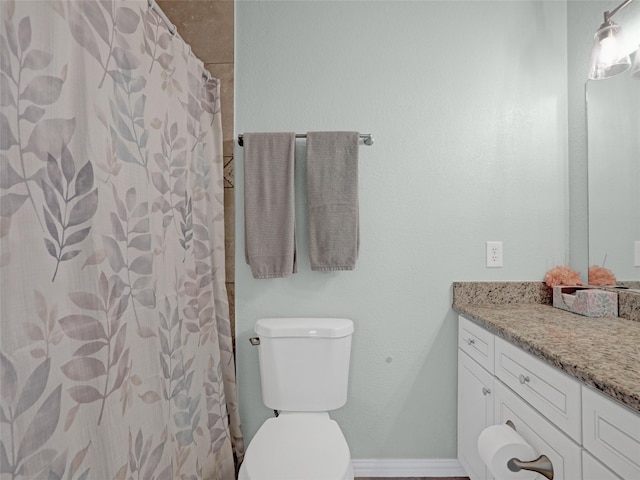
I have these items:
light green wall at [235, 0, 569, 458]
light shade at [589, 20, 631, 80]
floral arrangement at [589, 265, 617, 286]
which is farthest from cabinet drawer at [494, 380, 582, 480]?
light shade at [589, 20, 631, 80]

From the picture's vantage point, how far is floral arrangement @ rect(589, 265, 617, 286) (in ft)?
4.91

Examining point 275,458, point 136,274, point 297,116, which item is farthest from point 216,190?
point 275,458

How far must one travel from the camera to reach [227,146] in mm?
1722

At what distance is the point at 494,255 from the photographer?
172 centimetres

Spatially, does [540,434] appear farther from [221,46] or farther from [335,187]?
[221,46]

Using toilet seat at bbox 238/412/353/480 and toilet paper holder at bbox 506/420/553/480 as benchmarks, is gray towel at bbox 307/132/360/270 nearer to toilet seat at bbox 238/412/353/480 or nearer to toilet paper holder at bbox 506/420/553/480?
toilet seat at bbox 238/412/353/480

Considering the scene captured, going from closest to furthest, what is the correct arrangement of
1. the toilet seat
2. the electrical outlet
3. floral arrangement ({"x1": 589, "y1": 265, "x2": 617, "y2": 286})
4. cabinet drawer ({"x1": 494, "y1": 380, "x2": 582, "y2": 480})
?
cabinet drawer ({"x1": 494, "y1": 380, "x2": 582, "y2": 480}), the toilet seat, floral arrangement ({"x1": 589, "y1": 265, "x2": 617, "y2": 286}), the electrical outlet

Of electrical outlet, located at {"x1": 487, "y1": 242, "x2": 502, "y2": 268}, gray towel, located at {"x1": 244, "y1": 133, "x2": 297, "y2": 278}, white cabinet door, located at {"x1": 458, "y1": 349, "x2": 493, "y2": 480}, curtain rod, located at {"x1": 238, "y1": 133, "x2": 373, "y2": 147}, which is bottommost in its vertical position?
white cabinet door, located at {"x1": 458, "y1": 349, "x2": 493, "y2": 480}

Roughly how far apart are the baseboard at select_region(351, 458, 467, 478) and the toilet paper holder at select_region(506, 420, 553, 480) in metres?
0.80

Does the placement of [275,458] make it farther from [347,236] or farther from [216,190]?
[216,190]

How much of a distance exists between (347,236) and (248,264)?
471 millimetres

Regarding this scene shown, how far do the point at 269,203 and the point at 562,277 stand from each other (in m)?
1.36

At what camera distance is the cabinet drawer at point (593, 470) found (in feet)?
2.52

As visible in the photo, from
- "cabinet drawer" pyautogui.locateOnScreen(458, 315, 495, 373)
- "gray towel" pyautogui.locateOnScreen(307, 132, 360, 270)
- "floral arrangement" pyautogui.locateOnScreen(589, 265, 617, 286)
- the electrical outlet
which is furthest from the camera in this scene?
the electrical outlet
